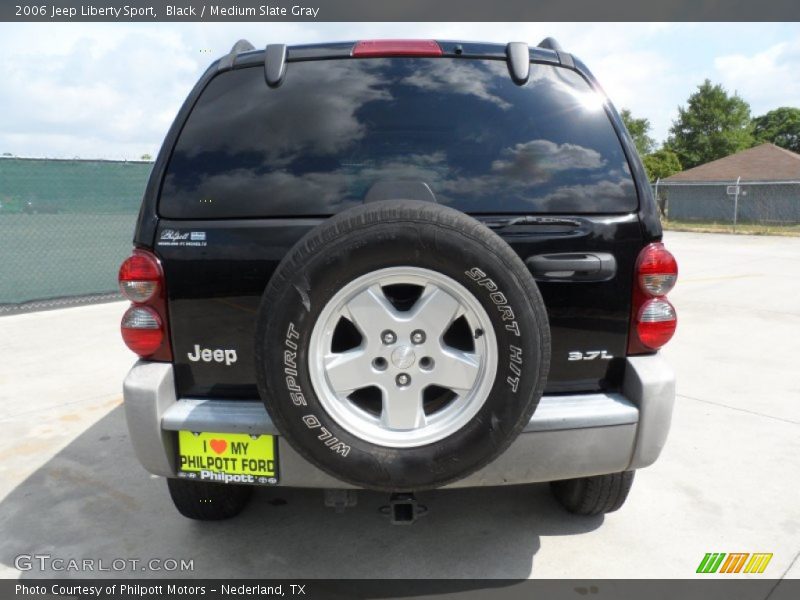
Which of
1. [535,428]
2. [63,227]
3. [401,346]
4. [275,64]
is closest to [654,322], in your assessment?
[535,428]

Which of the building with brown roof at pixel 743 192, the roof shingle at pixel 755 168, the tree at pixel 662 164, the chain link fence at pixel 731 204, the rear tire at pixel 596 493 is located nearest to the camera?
the rear tire at pixel 596 493

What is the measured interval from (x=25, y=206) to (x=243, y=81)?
7.35 m

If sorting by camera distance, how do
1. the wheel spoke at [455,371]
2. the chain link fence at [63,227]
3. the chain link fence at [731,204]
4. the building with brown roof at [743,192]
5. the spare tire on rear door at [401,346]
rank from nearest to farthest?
the spare tire on rear door at [401,346], the wheel spoke at [455,371], the chain link fence at [63,227], the chain link fence at [731,204], the building with brown roof at [743,192]

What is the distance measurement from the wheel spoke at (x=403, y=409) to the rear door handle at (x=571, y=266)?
622 millimetres

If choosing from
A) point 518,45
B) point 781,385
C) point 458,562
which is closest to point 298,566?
A: point 458,562

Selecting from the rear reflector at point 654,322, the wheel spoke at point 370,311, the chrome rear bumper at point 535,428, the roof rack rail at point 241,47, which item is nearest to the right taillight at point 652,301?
the rear reflector at point 654,322

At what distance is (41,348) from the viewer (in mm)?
6238

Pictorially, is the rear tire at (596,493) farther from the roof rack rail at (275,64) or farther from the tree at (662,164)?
the tree at (662,164)

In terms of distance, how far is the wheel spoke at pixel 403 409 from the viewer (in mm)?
1999

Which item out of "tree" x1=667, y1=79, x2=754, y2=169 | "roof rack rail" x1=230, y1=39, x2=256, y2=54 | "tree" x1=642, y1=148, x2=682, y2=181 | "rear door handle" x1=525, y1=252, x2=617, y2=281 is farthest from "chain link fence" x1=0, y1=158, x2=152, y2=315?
"tree" x1=667, y1=79, x2=754, y2=169

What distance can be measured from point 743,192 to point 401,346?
113 feet

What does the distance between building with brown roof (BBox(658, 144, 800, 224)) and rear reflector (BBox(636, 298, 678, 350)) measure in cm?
3063

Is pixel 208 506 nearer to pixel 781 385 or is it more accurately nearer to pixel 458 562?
pixel 458 562

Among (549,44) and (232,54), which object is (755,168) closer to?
(549,44)
